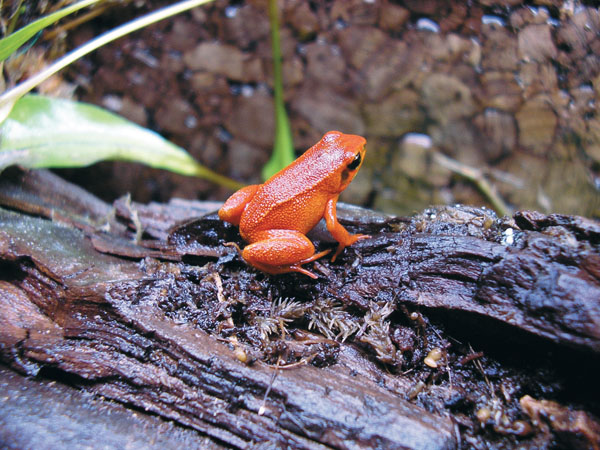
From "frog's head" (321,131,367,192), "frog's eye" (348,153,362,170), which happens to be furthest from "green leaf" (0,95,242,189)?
"frog's eye" (348,153,362,170)

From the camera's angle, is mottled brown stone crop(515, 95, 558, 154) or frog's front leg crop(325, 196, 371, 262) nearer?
frog's front leg crop(325, 196, 371, 262)

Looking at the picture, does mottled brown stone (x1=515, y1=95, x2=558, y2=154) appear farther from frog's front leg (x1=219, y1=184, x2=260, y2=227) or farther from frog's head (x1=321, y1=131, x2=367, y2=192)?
frog's front leg (x1=219, y1=184, x2=260, y2=227)

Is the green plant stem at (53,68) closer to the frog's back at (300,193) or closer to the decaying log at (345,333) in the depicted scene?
the decaying log at (345,333)

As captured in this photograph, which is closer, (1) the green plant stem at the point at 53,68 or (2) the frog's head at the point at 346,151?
(1) the green plant stem at the point at 53,68

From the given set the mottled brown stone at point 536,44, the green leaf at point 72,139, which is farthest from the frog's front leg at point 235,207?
the mottled brown stone at point 536,44

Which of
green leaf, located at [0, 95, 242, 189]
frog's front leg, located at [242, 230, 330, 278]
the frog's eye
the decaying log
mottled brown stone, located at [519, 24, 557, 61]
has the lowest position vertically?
the decaying log

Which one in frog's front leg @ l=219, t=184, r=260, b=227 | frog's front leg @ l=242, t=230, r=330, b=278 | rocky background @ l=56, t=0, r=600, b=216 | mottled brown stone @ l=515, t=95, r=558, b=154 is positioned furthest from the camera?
rocky background @ l=56, t=0, r=600, b=216

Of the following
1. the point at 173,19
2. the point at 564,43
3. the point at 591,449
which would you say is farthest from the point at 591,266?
the point at 173,19
